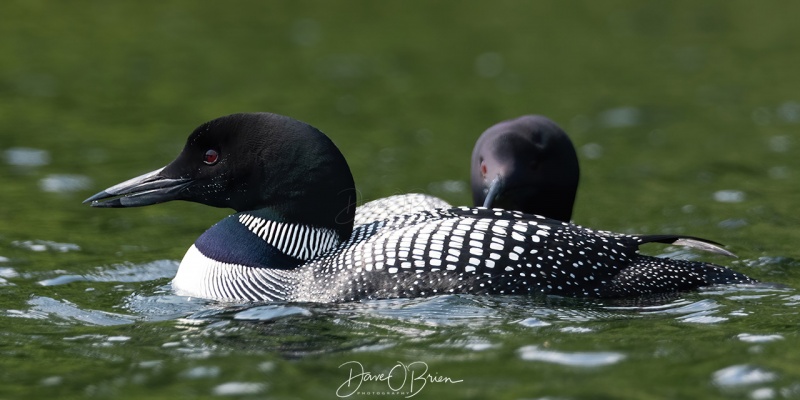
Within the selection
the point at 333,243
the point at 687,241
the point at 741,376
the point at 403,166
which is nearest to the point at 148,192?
the point at 333,243

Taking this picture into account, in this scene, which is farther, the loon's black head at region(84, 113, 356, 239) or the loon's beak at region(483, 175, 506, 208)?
the loon's beak at region(483, 175, 506, 208)

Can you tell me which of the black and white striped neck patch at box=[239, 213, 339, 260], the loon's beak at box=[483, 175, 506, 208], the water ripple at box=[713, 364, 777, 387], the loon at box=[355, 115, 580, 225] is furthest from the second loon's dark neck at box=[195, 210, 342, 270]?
the water ripple at box=[713, 364, 777, 387]

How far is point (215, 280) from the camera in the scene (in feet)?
17.2

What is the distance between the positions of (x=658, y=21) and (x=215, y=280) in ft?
36.4

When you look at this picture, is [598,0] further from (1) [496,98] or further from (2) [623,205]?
(2) [623,205]

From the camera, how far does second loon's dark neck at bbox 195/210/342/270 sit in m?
5.25

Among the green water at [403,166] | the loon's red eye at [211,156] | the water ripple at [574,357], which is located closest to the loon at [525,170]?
the green water at [403,166]

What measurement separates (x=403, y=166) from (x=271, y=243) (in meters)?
3.62

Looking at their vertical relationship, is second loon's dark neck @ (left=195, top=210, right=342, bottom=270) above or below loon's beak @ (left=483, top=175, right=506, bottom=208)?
below

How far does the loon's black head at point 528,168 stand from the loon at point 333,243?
3.57ft

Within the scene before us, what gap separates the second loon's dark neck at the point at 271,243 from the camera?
525cm

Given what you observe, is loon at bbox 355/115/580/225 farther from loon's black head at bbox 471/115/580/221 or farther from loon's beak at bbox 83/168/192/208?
loon's beak at bbox 83/168/192/208

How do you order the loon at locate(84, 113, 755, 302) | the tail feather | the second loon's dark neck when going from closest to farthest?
the loon at locate(84, 113, 755, 302)
the tail feather
the second loon's dark neck

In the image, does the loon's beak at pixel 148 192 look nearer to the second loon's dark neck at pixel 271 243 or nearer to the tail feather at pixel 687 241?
the second loon's dark neck at pixel 271 243
